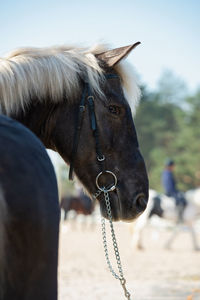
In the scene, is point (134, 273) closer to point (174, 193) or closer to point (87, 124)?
point (174, 193)

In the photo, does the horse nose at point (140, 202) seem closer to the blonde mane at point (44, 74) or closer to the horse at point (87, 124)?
the horse at point (87, 124)

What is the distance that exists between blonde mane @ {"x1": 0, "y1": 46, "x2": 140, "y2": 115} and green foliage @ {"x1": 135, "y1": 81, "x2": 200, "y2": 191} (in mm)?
28300

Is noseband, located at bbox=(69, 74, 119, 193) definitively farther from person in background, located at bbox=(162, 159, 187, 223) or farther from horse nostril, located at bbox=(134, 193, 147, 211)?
person in background, located at bbox=(162, 159, 187, 223)

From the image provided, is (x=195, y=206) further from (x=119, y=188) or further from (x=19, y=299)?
(x=19, y=299)

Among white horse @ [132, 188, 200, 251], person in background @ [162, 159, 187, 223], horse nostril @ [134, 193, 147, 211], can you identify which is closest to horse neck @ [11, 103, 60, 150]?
horse nostril @ [134, 193, 147, 211]

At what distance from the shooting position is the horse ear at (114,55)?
2.22 m

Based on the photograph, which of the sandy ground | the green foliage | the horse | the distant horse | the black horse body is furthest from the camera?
the green foliage

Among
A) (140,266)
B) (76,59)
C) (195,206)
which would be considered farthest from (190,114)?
(76,59)

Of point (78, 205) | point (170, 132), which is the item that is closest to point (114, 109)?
point (78, 205)

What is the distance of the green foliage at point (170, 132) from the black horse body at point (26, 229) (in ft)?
96.1

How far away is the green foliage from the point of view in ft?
107

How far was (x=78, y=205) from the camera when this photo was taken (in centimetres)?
1802

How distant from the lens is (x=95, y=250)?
39.2 ft

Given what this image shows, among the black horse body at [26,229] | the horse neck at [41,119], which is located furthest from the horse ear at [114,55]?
the black horse body at [26,229]
